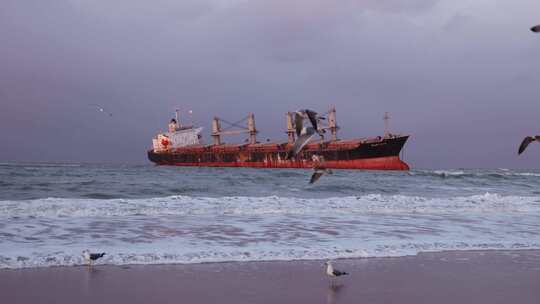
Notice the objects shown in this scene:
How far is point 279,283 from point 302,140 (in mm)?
1800

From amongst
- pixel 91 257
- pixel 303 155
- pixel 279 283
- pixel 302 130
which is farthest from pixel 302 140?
pixel 303 155

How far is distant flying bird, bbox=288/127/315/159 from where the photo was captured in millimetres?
4758

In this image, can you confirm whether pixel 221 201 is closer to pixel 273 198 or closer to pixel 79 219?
pixel 273 198

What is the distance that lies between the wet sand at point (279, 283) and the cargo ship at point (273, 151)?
26.1m

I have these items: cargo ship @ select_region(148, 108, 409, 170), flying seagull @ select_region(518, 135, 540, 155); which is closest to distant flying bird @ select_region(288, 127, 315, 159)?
flying seagull @ select_region(518, 135, 540, 155)

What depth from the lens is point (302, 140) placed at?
16.2ft

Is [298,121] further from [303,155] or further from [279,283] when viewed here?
[303,155]

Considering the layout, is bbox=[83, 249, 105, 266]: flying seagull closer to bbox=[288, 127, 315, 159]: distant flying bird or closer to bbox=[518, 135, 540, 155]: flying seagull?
bbox=[288, 127, 315, 159]: distant flying bird

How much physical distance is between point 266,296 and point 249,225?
20.0ft

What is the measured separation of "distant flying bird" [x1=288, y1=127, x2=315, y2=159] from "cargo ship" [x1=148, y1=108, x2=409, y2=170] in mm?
27555

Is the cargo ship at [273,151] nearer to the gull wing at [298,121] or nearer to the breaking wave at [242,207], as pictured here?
the breaking wave at [242,207]

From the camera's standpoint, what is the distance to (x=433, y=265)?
6891mm

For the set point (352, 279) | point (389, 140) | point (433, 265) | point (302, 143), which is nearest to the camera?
point (302, 143)

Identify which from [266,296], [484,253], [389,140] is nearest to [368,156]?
[389,140]
